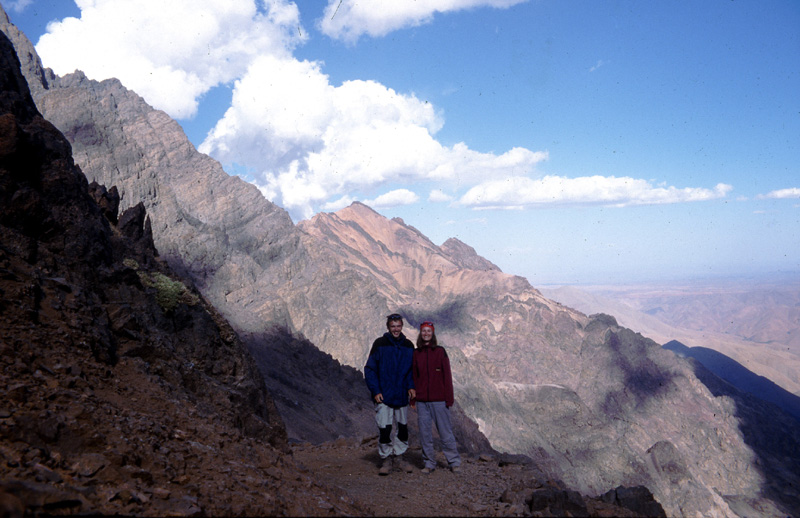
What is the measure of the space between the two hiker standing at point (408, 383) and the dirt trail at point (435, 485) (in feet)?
1.63

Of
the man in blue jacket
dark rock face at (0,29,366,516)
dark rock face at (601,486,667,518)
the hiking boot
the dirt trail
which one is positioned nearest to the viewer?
dark rock face at (0,29,366,516)

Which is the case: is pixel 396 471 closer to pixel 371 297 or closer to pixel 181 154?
pixel 371 297

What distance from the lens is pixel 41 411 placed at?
3.88 metres

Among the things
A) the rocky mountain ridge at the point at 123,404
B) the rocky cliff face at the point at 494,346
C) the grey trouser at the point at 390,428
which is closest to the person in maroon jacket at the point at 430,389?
the grey trouser at the point at 390,428

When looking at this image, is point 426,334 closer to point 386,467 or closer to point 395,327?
point 395,327

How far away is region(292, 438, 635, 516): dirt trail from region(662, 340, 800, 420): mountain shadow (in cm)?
11850

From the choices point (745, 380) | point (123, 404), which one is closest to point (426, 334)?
point (123, 404)

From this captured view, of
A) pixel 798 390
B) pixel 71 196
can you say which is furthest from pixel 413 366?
pixel 798 390

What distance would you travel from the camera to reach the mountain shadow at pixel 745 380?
10566 centimetres

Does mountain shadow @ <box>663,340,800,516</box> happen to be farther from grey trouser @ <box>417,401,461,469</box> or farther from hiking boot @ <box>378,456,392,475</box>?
hiking boot @ <box>378,456,392,475</box>

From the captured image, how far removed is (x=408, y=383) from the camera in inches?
313

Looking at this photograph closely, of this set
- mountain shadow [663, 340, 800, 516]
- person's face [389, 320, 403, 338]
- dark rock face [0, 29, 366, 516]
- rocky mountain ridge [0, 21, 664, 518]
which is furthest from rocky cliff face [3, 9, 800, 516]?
person's face [389, 320, 403, 338]

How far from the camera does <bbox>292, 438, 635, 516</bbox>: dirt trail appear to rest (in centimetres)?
596

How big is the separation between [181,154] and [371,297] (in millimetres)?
46768
